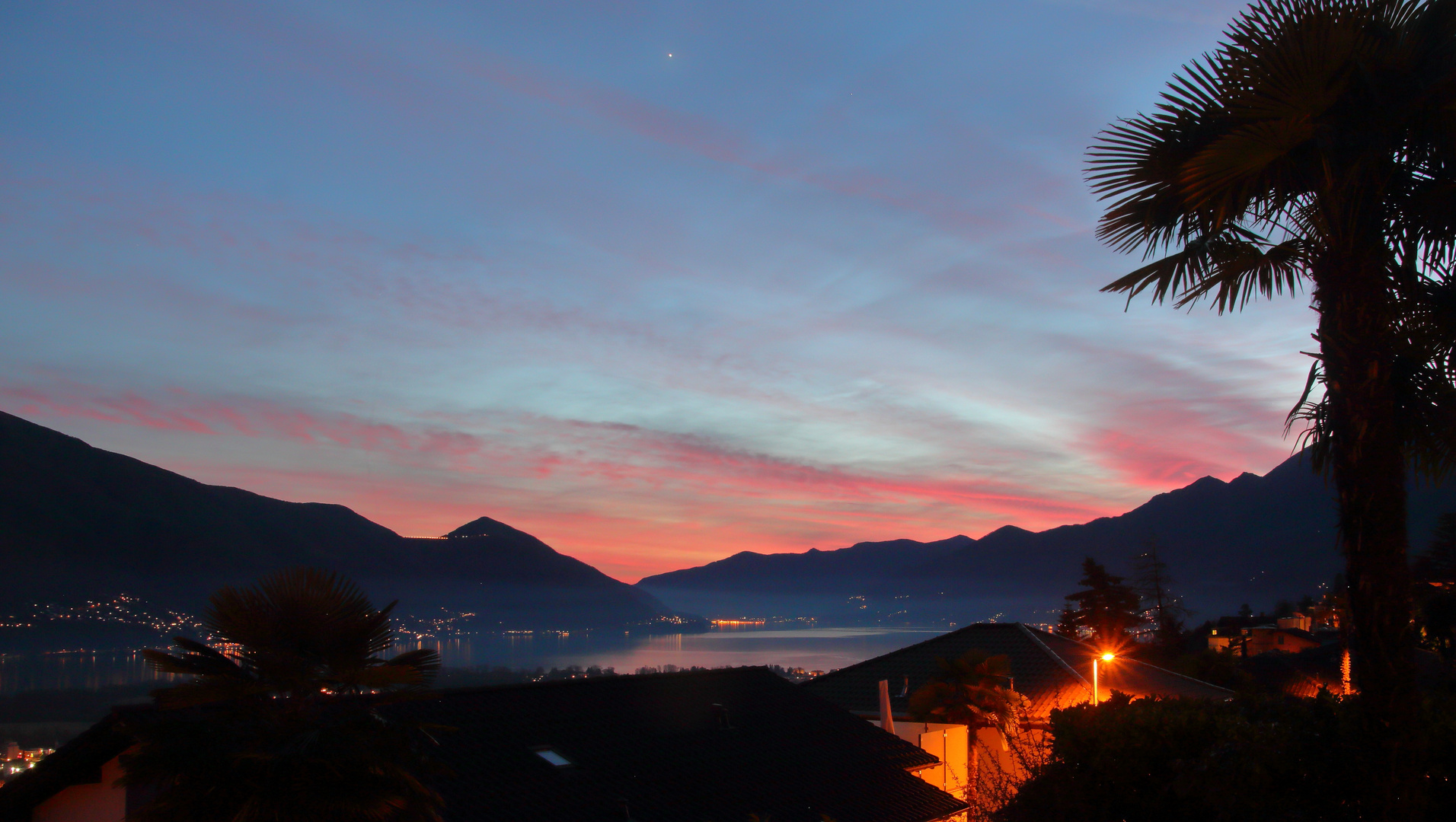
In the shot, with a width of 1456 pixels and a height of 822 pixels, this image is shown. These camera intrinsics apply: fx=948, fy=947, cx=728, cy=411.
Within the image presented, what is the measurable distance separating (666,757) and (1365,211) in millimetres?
15583

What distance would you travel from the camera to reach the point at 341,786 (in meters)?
8.40

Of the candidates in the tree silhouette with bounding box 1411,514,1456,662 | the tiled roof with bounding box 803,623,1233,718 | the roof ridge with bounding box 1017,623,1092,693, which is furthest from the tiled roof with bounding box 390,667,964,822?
the tree silhouette with bounding box 1411,514,1456,662

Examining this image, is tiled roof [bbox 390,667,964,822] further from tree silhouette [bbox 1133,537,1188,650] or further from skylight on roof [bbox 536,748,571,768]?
tree silhouette [bbox 1133,537,1188,650]

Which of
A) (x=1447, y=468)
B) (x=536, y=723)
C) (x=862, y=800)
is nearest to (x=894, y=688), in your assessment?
(x=862, y=800)

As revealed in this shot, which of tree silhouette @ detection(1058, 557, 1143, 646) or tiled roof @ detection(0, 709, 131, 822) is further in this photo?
tree silhouette @ detection(1058, 557, 1143, 646)

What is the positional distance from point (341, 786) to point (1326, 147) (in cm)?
981

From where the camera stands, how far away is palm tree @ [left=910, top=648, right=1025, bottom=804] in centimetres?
2844

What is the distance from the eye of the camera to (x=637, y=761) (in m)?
18.5

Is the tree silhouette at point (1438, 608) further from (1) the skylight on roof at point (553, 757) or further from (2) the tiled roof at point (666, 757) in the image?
(1) the skylight on roof at point (553, 757)

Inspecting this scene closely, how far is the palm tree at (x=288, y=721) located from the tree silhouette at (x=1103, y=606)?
74218 mm

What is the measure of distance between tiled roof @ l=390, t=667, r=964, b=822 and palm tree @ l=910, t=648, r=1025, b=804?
5190mm

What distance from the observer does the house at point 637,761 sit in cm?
1258

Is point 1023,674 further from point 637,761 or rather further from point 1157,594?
point 1157,594

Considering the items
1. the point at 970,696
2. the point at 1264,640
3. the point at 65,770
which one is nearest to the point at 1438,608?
the point at 970,696
